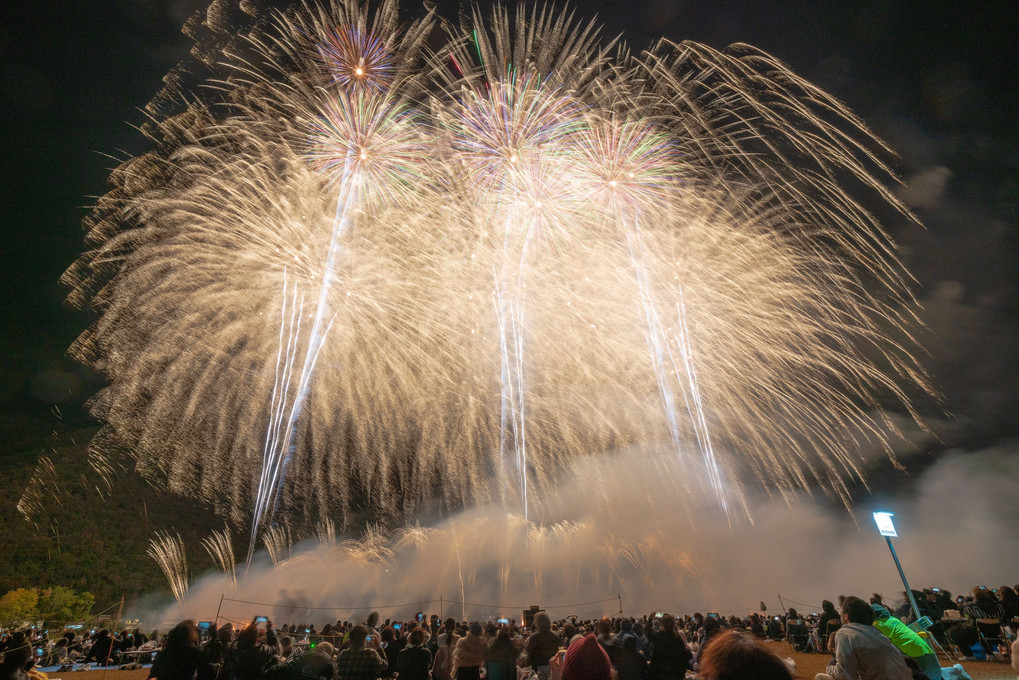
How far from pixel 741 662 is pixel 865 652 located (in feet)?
8.06

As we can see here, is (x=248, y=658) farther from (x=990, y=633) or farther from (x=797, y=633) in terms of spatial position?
(x=797, y=633)

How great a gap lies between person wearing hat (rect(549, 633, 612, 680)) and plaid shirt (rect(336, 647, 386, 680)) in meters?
2.29

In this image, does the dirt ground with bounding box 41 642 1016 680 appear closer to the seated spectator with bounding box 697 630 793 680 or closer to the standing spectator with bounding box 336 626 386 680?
the standing spectator with bounding box 336 626 386 680

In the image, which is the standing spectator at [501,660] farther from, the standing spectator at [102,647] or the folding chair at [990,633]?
the standing spectator at [102,647]

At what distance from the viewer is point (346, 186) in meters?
12.0

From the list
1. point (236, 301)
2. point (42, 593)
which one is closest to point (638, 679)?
point (236, 301)

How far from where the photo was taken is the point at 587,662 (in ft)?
12.6

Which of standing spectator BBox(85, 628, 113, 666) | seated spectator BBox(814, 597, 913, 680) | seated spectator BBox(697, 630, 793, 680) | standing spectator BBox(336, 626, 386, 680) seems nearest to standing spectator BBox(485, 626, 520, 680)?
standing spectator BBox(336, 626, 386, 680)

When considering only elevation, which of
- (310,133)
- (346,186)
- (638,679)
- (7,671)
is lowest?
(638,679)

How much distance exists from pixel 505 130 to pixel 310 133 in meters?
4.47

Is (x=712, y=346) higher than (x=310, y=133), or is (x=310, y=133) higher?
(x=310, y=133)

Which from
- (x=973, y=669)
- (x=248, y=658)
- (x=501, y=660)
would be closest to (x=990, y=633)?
(x=973, y=669)

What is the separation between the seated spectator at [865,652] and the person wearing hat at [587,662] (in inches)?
66.0

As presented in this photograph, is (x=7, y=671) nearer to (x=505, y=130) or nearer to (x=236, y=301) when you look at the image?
(x=236, y=301)
